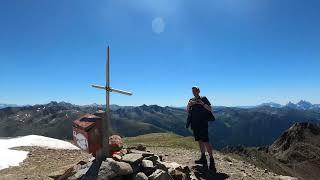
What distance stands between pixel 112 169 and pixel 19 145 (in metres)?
19.3

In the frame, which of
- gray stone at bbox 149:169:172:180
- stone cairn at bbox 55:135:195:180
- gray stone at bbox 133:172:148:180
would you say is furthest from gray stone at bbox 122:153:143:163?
gray stone at bbox 149:169:172:180

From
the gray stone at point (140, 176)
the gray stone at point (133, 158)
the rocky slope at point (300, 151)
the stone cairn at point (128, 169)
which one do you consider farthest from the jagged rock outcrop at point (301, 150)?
the gray stone at point (140, 176)

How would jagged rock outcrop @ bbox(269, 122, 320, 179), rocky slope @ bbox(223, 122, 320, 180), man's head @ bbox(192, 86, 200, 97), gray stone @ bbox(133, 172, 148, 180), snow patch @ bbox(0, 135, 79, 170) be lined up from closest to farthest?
gray stone @ bbox(133, 172, 148, 180)
man's head @ bbox(192, 86, 200, 97)
snow patch @ bbox(0, 135, 79, 170)
rocky slope @ bbox(223, 122, 320, 180)
jagged rock outcrop @ bbox(269, 122, 320, 179)

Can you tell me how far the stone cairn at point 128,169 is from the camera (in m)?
15.6

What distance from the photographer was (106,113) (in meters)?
16.2

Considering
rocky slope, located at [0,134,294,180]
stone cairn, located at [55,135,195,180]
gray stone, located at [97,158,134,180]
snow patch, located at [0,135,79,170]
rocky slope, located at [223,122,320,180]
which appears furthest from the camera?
rocky slope, located at [223,122,320,180]

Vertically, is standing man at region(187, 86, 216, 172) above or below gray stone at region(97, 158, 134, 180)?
above

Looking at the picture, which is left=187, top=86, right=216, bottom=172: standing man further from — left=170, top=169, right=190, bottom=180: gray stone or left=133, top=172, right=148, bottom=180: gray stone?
left=133, top=172, right=148, bottom=180: gray stone

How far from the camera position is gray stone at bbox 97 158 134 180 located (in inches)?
605

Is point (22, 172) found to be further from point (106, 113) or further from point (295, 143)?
point (295, 143)

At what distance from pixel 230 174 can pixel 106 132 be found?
27.2 feet

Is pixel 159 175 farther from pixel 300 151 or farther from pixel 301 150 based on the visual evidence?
pixel 301 150

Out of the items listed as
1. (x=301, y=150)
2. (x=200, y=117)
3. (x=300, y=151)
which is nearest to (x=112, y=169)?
(x=200, y=117)

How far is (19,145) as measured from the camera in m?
32.1
